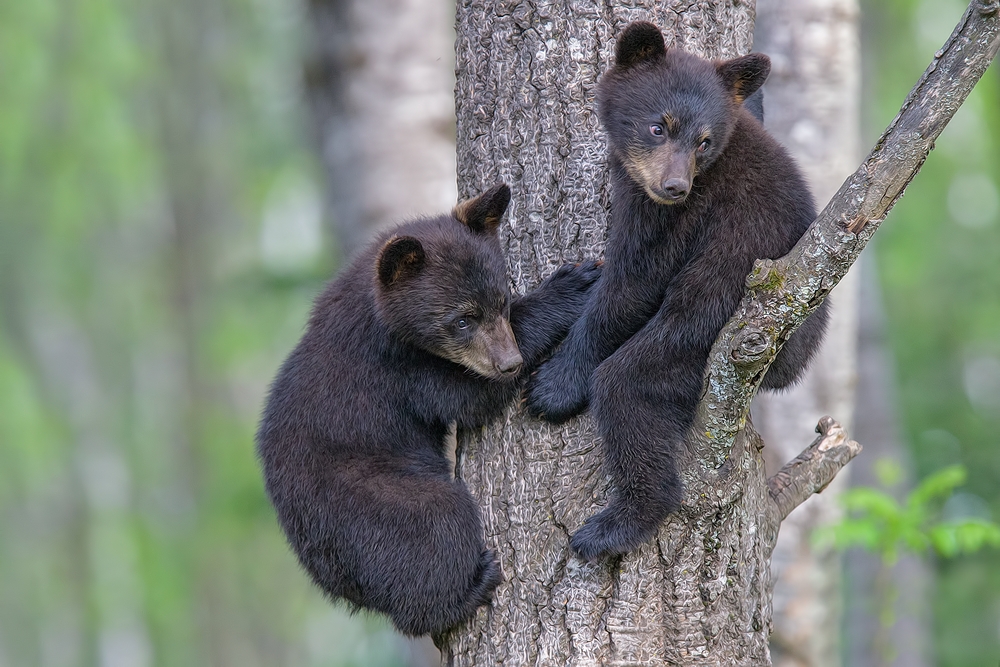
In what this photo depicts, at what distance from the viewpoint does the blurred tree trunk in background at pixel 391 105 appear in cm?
820

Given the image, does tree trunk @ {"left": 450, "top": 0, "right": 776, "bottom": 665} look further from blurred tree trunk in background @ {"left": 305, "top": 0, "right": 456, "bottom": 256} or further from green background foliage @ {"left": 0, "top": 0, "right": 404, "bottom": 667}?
green background foliage @ {"left": 0, "top": 0, "right": 404, "bottom": 667}

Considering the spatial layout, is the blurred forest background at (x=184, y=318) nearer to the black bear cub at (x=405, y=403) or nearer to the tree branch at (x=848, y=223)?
the black bear cub at (x=405, y=403)

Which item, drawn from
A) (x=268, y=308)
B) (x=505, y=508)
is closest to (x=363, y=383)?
(x=505, y=508)

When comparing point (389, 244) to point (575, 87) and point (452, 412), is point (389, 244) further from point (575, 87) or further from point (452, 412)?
point (575, 87)

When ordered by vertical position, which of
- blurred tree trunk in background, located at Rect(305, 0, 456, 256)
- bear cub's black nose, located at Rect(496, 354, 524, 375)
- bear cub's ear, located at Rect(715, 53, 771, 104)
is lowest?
bear cub's black nose, located at Rect(496, 354, 524, 375)

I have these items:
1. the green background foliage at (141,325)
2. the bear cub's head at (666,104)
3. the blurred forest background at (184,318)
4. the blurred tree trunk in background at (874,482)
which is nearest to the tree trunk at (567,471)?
the bear cub's head at (666,104)

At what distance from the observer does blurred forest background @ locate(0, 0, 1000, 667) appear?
50.8 feet

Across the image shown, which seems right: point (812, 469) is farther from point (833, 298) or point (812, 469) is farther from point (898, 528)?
point (833, 298)

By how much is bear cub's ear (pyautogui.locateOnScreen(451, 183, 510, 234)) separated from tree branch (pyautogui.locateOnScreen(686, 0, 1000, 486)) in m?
1.24

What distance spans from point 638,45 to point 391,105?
Result: 494cm

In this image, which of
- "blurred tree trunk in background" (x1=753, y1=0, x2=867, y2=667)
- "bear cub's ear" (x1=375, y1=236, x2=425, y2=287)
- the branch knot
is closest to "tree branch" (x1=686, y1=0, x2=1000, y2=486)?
the branch knot

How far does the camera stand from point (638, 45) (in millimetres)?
3553

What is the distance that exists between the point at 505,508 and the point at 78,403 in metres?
21.0

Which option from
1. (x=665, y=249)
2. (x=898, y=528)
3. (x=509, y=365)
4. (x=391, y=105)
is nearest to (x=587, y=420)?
(x=509, y=365)
